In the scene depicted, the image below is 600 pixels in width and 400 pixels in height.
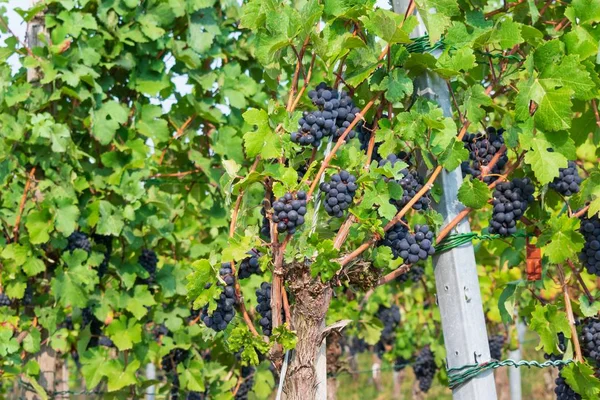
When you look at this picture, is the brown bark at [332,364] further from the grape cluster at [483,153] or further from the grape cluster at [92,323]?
the grape cluster at [483,153]

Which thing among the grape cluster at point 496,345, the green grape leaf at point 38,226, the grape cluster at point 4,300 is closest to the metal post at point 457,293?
the green grape leaf at point 38,226

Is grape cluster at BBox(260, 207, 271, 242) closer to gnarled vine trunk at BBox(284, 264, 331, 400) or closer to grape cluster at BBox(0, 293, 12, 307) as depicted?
gnarled vine trunk at BBox(284, 264, 331, 400)

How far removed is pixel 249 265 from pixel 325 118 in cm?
47

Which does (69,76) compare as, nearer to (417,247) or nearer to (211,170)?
(211,170)

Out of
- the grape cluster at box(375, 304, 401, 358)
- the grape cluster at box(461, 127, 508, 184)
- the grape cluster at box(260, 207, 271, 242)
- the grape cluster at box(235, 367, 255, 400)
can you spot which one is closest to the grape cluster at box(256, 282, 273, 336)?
→ the grape cluster at box(260, 207, 271, 242)

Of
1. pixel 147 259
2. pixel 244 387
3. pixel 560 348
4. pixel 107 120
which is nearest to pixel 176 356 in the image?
pixel 147 259

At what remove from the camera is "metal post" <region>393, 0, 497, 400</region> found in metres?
2.41

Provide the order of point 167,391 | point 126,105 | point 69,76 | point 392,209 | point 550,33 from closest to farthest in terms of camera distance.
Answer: point 392,209 → point 550,33 → point 69,76 → point 126,105 → point 167,391

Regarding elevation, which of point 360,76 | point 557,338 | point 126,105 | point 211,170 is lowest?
point 557,338

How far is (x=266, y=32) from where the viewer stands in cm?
237

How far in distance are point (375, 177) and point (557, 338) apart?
1.14 m

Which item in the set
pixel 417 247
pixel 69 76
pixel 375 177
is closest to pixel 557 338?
pixel 417 247

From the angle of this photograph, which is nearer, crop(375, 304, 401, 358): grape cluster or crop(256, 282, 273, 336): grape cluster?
crop(256, 282, 273, 336): grape cluster

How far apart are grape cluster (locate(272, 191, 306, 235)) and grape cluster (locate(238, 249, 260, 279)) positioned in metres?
0.17
